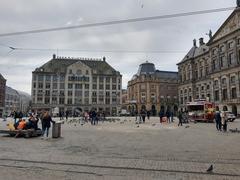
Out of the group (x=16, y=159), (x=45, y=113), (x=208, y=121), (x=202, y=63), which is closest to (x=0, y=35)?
(x=45, y=113)

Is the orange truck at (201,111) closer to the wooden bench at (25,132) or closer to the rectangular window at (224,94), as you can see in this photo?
the rectangular window at (224,94)

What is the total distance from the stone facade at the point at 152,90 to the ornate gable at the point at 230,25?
41.5 m

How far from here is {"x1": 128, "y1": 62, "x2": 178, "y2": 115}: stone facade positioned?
360 ft

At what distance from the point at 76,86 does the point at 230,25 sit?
60.8 meters

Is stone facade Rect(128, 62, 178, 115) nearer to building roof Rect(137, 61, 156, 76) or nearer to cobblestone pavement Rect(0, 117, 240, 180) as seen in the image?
building roof Rect(137, 61, 156, 76)

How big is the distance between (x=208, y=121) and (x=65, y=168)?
37339 mm

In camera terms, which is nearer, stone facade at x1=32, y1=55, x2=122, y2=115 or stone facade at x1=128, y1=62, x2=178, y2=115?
stone facade at x1=32, y1=55, x2=122, y2=115

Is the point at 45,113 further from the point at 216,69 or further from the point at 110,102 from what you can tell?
the point at 110,102

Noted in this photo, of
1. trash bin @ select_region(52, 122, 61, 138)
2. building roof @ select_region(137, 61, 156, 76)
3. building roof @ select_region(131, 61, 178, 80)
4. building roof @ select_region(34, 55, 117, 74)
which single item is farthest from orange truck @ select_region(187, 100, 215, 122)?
building roof @ select_region(137, 61, 156, 76)

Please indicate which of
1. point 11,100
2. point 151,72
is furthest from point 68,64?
point 11,100

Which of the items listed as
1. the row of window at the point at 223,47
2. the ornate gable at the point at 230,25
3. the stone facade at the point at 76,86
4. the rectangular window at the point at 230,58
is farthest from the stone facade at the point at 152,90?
the rectangular window at the point at 230,58

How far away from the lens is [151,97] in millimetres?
109688

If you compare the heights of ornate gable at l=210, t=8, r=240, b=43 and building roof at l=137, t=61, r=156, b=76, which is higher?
ornate gable at l=210, t=8, r=240, b=43

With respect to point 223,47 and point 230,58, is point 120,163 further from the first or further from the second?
point 223,47
